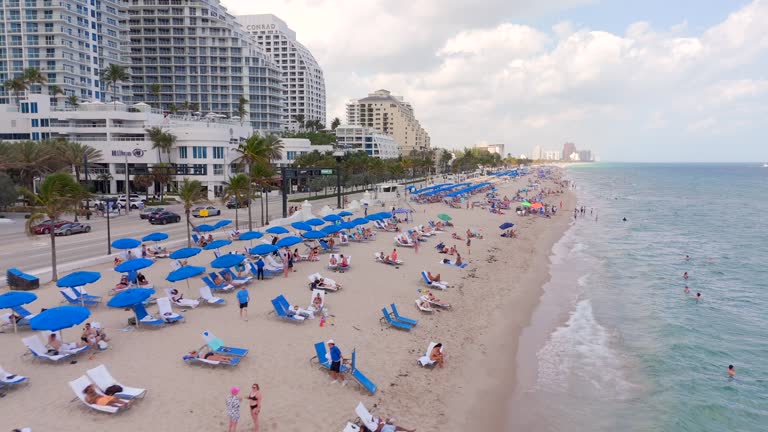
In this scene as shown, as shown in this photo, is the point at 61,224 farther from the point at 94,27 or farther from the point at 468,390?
the point at 94,27

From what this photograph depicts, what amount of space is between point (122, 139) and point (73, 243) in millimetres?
36036

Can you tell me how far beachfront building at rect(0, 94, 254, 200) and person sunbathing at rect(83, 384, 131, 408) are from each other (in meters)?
→ 47.4

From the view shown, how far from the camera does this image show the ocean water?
40.1ft

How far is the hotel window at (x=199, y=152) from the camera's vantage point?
56.1 metres

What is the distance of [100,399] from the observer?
9.52 metres

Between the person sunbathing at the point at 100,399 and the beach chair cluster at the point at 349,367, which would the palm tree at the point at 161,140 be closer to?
the beach chair cluster at the point at 349,367

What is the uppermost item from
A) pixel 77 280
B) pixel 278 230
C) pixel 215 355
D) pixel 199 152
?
pixel 199 152

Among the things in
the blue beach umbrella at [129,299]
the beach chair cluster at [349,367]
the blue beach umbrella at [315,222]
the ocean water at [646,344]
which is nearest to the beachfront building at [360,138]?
the ocean water at [646,344]

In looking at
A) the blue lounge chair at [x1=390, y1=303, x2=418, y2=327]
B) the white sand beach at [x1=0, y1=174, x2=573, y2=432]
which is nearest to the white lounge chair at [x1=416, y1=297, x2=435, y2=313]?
the white sand beach at [x1=0, y1=174, x2=573, y2=432]

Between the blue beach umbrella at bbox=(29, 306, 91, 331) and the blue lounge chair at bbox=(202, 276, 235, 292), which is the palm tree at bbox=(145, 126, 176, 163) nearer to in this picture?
the blue lounge chair at bbox=(202, 276, 235, 292)

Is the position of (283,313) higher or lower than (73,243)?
lower

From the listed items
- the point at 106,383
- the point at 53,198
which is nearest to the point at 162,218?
the point at 53,198

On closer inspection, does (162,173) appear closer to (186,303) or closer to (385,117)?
(186,303)

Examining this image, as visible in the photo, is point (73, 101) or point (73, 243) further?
point (73, 101)
